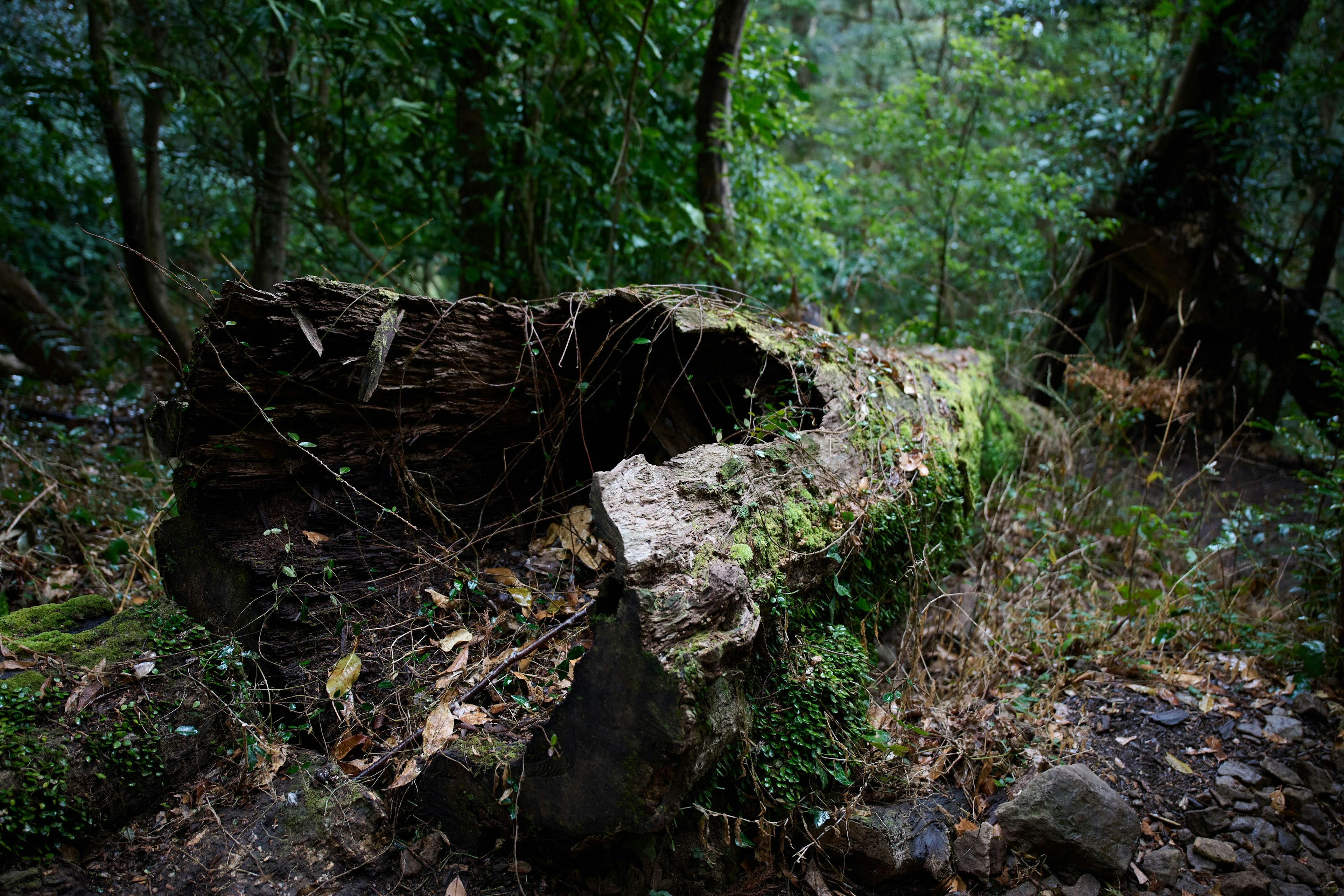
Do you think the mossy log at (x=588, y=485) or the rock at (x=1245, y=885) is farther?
the rock at (x=1245, y=885)

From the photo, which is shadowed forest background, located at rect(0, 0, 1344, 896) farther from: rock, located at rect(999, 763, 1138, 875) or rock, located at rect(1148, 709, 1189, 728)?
rock, located at rect(999, 763, 1138, 875)

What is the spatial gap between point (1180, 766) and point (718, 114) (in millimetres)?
4969

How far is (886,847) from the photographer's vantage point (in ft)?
7.45

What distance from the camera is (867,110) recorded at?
8.20m

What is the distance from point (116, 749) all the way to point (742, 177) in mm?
5585

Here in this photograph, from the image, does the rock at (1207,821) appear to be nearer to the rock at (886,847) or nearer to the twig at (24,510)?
the rock at (886,847)

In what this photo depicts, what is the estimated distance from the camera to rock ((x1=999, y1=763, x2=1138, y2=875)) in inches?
94.8

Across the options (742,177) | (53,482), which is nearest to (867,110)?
(742,177)

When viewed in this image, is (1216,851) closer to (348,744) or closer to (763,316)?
(763,316)

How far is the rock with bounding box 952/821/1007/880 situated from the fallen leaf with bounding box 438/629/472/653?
192 cm

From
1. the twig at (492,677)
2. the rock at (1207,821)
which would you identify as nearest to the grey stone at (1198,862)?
the rock at (1207,821)

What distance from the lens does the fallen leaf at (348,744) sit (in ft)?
7.79

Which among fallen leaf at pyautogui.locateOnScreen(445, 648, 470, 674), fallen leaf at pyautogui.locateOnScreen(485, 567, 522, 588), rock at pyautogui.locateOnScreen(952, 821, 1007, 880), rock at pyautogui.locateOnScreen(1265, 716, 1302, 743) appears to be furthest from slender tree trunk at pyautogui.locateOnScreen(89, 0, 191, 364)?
rock at pyautogui.locateOnScreen(1265, 716, 1302, 743)

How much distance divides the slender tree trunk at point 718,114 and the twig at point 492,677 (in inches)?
155
